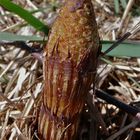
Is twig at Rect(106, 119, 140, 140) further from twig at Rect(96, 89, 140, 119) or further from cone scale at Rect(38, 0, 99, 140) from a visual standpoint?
cone scale at Rect(38, 0, 99, 140)

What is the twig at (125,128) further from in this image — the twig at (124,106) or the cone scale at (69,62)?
the cone scale at (69,62)

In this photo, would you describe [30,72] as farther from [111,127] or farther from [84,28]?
[84,28]

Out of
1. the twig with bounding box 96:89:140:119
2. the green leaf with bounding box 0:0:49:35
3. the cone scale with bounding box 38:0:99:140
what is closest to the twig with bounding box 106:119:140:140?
the twig with bounding box 96:89:140:119

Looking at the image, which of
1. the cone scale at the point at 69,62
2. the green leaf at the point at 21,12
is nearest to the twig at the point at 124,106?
the cone scale at the point at 69,62

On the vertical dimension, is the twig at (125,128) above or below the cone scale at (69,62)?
below

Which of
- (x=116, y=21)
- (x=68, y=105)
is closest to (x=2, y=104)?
(x=68, y=105)

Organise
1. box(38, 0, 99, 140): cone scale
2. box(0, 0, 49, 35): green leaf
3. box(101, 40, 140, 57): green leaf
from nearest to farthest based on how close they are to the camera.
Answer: box(38, 0, 99, 140): cone scale, box(0, 0, 49, 35): green leaf, box(101, 40, 140, 57): green leaf

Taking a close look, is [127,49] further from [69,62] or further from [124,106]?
[69,62]

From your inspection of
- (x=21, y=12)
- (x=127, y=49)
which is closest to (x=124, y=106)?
(x=127, y=49)
